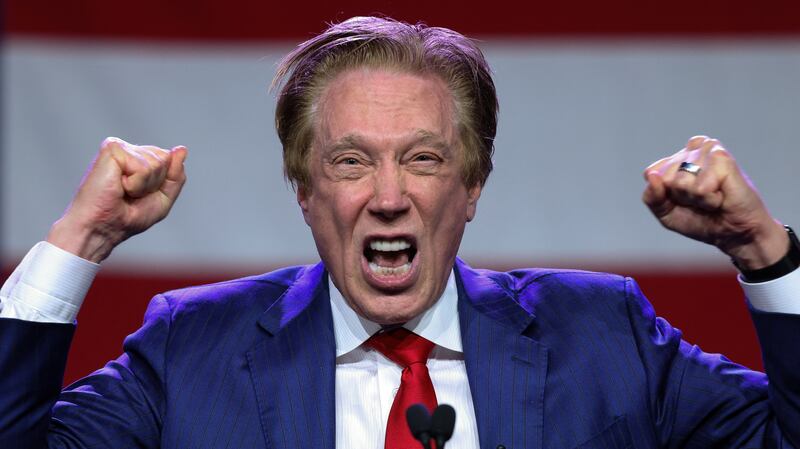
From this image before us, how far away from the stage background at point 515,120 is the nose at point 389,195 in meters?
1.17

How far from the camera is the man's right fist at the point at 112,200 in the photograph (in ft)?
5.15

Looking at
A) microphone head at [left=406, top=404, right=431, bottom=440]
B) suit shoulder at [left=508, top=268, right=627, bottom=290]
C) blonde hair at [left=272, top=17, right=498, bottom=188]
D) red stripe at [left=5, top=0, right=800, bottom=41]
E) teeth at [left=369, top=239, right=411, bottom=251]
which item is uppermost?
red stripe at [left=5, top=0, right=800, bottom=41]

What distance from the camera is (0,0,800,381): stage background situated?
2.80 m

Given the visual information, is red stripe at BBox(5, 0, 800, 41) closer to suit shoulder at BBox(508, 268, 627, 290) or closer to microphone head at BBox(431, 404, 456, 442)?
suit shoulder at BBox(508, 268, 627, 290)

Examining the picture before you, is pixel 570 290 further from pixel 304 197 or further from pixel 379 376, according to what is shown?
pixel 304 197

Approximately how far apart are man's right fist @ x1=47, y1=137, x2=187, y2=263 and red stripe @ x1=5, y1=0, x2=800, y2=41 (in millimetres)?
1310

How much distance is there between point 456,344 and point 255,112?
1263 mm

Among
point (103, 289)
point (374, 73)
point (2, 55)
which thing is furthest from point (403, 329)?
point (2, 55)

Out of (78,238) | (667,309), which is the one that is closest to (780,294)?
(78,238)

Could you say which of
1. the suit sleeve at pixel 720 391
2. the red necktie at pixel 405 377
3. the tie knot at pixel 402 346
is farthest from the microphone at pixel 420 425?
the suit sleeve at pixel 720 391

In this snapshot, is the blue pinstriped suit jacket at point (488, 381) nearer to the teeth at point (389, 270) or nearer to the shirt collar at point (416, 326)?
the shirt collar at point (416, 326)

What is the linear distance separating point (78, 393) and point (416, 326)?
52cm

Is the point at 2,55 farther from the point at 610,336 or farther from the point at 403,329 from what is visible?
the point at 610,336

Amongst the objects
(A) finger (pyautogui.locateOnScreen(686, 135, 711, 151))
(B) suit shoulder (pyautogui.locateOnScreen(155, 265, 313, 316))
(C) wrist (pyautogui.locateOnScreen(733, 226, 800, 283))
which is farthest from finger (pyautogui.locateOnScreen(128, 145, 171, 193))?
(C) wrist (pyautogui.locateOnScreen(733, 226, 800, 283))
